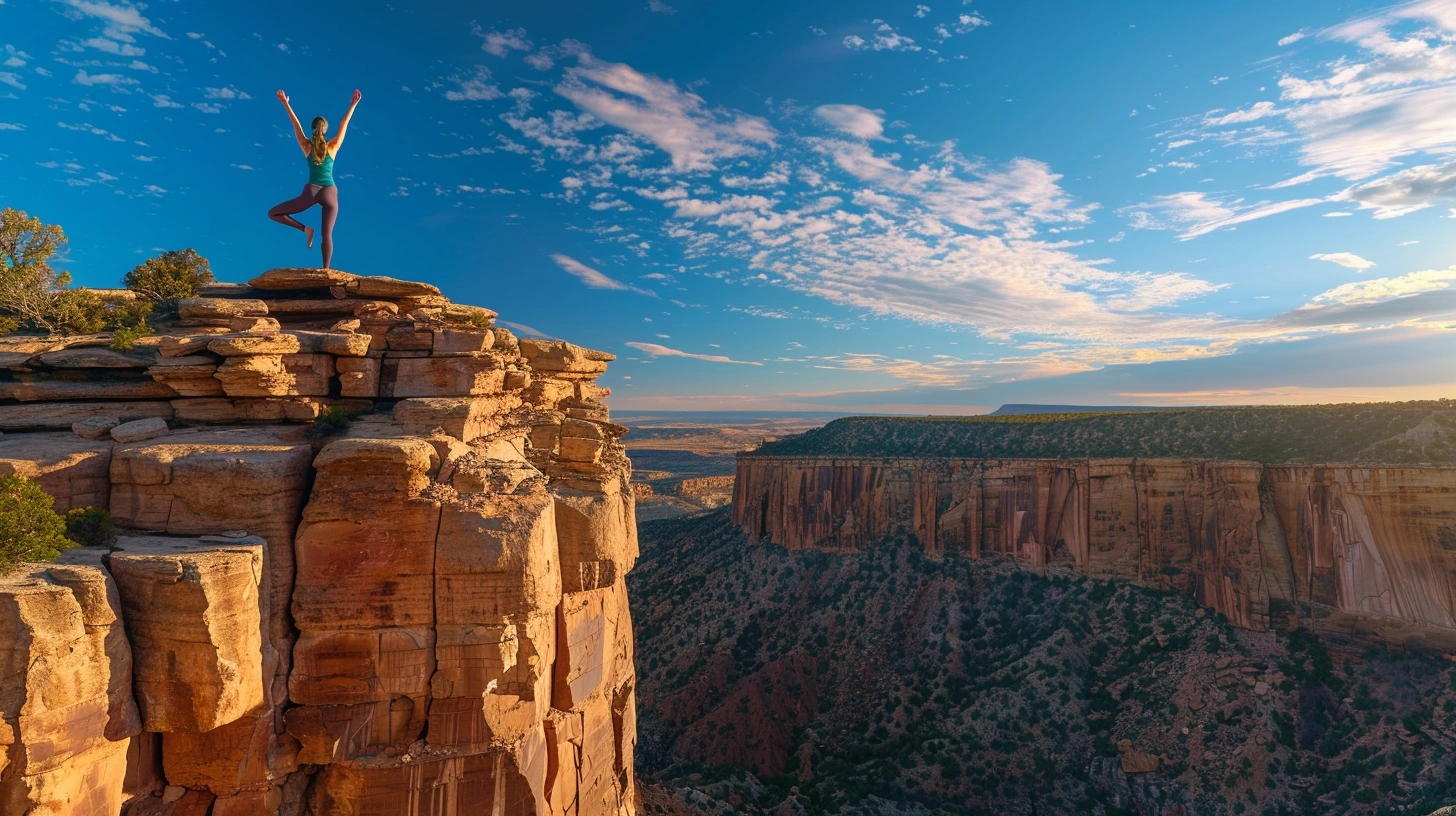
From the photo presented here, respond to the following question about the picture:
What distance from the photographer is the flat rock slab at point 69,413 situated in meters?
13.0

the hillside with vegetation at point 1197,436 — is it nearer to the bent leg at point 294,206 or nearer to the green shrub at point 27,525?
the bent leg at point 294,206

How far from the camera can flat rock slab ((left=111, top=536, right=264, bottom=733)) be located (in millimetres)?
10273

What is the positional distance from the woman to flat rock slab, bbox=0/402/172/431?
506 centimetres

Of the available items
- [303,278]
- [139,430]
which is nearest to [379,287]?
[303,278]

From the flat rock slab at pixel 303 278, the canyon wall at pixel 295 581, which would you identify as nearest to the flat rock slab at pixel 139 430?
the canyon wall at pixel 295 581

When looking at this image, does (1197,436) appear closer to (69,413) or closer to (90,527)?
(90,527)

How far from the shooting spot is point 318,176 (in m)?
16.5

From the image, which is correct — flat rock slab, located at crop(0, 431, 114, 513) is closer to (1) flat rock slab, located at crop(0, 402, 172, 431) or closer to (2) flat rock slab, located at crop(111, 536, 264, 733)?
(1) flat rock slab, located at crop(0, 402, 172, 431)

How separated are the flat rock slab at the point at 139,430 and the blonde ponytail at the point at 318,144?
720 centimetres

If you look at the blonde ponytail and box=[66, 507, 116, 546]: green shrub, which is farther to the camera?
the blonde ponytail

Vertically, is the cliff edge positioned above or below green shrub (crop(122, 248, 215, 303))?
below

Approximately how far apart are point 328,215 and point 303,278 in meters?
1.86

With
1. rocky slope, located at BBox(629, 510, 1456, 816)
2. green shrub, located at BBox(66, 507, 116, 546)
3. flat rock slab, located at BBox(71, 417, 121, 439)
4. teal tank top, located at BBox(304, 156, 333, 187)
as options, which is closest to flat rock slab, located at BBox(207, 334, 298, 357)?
flat rock slab, located at BBox(71, 417, 121, 439)

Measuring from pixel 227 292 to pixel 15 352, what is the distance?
414cm
